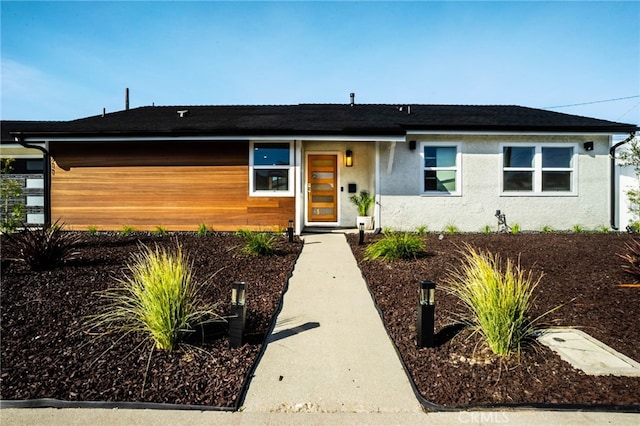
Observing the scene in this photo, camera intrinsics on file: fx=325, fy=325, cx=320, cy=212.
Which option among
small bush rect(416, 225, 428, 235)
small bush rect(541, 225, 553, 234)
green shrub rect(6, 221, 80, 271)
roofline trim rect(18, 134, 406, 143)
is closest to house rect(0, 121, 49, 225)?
roofline trim rect(18, 134, 406, 143)

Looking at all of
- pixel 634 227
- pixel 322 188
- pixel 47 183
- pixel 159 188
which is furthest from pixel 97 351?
pixel 634 227

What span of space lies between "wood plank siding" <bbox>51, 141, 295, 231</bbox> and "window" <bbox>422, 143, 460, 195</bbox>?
13.3 feet

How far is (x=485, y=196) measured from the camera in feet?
31.0

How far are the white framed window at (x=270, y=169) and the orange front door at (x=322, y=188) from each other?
1207 millimetres

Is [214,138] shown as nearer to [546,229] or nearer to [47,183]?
[47,183]

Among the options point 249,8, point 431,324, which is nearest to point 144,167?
point 249,8

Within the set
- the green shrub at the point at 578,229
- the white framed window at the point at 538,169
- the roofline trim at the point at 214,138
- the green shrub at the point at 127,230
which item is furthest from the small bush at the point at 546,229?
the green shrub at the point at 127,230

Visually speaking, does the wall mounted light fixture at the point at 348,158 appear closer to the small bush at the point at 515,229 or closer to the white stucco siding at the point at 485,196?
the white stucco siding at the point at 485,196

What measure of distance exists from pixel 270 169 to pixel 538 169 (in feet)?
25.4

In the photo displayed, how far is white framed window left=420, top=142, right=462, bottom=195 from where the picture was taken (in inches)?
371

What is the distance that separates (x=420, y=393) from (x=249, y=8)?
919cm

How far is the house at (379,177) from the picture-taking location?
9.18m

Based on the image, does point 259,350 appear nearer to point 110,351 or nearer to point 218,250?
point 110,351

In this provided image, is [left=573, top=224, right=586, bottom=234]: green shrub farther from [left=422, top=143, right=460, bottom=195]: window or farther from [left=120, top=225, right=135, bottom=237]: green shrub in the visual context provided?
[left=120, top=225, right=135, bottom=237]: green shrub
